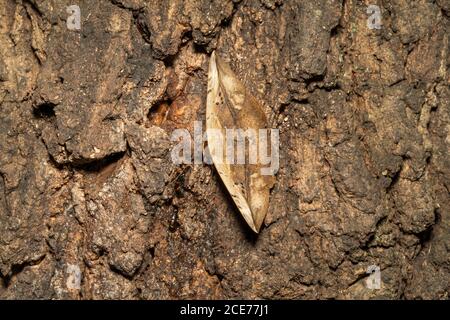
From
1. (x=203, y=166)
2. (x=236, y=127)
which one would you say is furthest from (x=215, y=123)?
(x=203, y=166)

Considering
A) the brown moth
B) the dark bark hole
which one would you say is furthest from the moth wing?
the dark bark hole

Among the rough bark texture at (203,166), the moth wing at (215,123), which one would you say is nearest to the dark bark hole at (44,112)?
the rough bark texture at (203,166)

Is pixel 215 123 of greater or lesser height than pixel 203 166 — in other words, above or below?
above

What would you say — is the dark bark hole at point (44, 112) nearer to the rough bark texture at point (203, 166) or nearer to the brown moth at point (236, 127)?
the rough bark texture at point (203, 166)

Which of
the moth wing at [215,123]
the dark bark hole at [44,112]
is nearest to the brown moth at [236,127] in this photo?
the moth wing at [215,123]

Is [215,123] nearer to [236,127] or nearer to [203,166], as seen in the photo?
[236,127]

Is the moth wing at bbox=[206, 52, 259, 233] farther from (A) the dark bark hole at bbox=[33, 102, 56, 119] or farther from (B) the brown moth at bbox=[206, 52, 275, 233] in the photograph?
(A) the dark bark hole at bbox=[33, 102, 56, 119]
